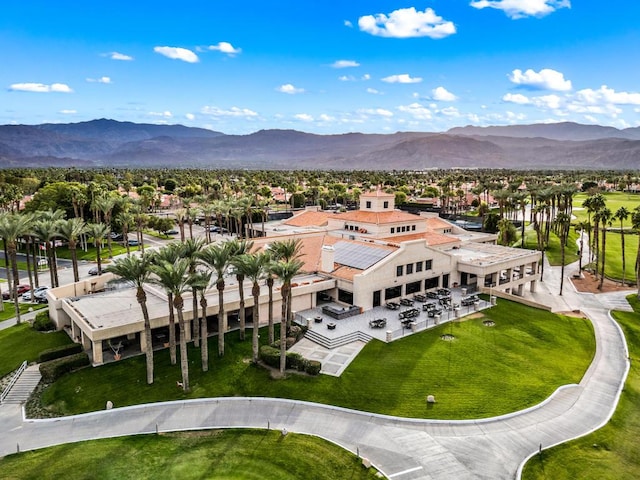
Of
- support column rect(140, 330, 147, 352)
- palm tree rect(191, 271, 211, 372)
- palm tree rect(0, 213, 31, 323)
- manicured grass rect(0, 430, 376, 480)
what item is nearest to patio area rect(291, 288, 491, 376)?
palm tree rect(191, 271, 211, 372)

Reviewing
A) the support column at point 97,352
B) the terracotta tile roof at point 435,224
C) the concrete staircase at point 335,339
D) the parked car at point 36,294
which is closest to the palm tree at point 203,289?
the support column at point 97,352

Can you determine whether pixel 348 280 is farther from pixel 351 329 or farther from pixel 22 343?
pixel 22 343

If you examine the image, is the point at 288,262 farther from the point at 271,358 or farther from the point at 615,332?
the point at 615,332

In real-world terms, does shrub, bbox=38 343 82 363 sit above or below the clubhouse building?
below

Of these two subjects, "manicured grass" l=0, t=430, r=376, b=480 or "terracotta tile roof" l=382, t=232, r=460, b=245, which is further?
"terracotta tile roof" l=382, t=232, r=460, b=245

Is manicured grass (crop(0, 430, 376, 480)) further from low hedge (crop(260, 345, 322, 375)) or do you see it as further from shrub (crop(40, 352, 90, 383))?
shrub (crop(40, 352, 90, 383))

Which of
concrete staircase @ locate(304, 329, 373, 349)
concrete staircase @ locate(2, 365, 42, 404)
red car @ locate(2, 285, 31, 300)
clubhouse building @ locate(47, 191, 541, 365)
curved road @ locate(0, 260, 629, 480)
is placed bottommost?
curved road @ locate(0, 260, 629, 480)

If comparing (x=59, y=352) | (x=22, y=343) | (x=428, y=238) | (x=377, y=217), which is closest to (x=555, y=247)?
(x=428, y=238)

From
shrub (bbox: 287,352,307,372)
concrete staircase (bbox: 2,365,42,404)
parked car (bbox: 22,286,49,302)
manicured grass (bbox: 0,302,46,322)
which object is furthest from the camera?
parked car (bbox: 22,286,49,302)
